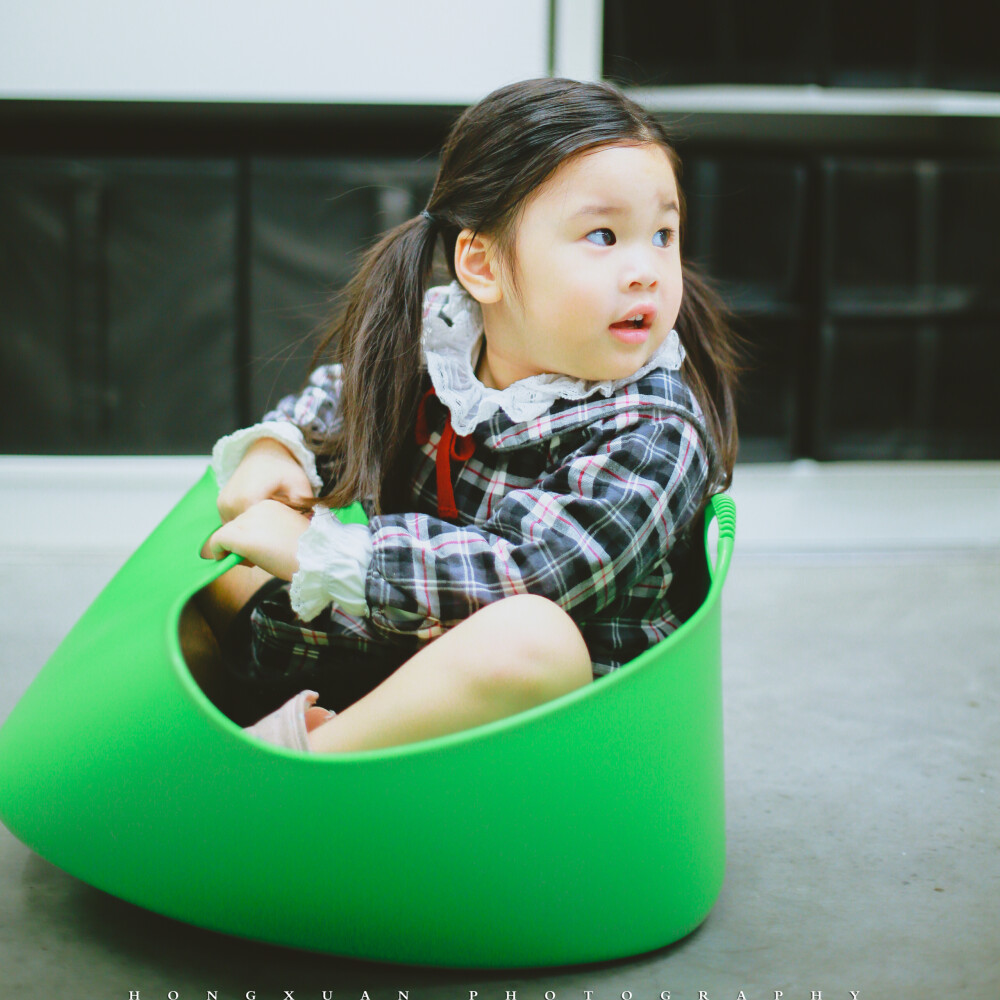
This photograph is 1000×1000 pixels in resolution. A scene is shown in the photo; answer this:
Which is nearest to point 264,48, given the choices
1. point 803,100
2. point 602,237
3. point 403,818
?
point 803,100

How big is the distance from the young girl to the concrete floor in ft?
0.43

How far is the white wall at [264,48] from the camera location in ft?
4.66

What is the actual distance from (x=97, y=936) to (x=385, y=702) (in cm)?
21

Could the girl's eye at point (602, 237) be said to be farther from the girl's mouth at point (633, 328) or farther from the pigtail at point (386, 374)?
A: the pigtail at point (386, 374)

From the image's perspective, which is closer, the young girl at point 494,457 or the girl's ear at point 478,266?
the young girl at point 494,457

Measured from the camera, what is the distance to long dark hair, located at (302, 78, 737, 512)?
→ 682 mm

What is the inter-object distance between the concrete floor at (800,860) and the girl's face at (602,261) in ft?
1.13

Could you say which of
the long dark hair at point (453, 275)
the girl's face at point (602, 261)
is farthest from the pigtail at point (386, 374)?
the girl's face at point (602, 261)

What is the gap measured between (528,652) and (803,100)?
46.0 inches

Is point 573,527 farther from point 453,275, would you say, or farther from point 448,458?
point 453,275

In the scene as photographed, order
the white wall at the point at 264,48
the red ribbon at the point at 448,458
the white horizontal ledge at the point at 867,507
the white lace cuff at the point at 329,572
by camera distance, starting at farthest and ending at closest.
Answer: the white horizontal ledge at the point at 867,507 < the white wall at the point at 264,48 < the red ribbon at the point at 448,458 < the white lace cuff at the point at 329,572

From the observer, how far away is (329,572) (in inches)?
24.4

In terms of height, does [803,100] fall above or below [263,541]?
above

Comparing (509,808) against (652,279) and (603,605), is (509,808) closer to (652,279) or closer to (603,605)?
(603,605)
